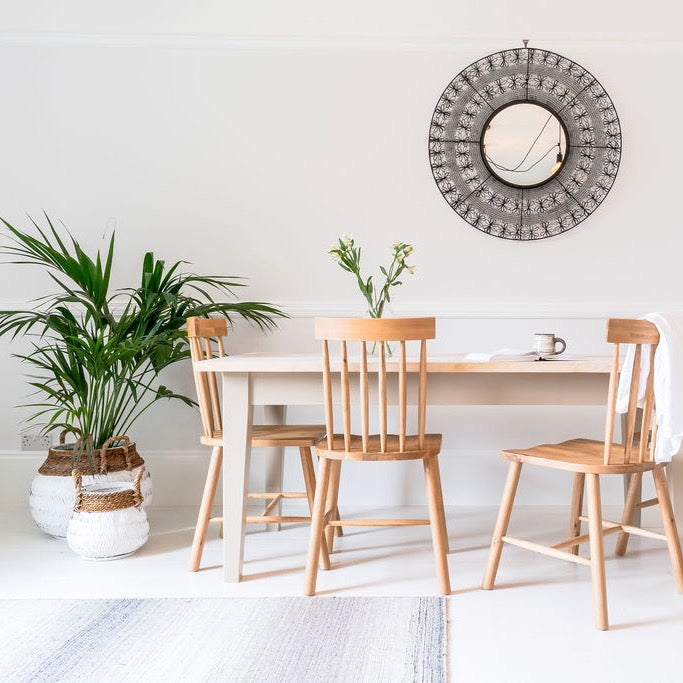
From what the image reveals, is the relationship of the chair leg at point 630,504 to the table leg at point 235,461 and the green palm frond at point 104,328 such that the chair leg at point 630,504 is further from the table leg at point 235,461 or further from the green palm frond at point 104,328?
the green palm frond at point 104,328

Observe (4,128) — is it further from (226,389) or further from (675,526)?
(675,526)

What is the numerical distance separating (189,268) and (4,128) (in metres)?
1.06

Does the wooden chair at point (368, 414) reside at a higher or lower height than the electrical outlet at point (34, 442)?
higher

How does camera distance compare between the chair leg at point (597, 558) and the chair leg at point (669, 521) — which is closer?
the chair leg at point (597, 558)

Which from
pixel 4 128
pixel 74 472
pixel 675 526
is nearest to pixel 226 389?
pixel 74 472

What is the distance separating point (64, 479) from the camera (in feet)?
9.75

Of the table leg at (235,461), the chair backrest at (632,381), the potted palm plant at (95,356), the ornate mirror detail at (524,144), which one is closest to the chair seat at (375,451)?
the table leg at (235,461)

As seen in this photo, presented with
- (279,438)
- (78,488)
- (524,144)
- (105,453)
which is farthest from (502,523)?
(524,144)

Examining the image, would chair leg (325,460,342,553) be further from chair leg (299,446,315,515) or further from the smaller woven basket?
the smaller woven basket

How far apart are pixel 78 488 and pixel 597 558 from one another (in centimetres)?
174

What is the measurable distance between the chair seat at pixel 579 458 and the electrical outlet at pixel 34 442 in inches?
87.8

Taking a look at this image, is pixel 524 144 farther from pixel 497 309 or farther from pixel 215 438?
pixel 215 438

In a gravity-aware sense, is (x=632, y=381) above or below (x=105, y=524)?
above

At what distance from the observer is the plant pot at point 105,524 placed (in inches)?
104
